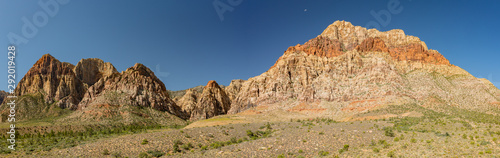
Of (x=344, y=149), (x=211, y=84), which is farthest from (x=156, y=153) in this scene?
(x=211, y=84)

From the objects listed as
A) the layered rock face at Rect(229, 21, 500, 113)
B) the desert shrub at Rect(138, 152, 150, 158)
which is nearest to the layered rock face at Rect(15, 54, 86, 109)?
the layered rock face at Rect(229, 21, 500, 113)

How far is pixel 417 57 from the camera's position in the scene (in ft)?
319

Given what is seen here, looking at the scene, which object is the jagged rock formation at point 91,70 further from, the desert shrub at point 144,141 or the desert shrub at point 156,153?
the desert shrub at point 156,153

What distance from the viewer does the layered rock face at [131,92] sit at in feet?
376

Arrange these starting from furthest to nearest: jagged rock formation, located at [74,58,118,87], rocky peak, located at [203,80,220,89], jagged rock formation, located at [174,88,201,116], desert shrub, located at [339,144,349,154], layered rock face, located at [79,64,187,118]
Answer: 1. rocky peak, located at [203,80,220,89]
2. jagged rock formation, located at [74,58,118,87]
3. jagged rock formation, located at [174,88,201,116]
4. layered rock face, located at [79,64,187,118]
5. desert shrub, located at [339,144,349,154]

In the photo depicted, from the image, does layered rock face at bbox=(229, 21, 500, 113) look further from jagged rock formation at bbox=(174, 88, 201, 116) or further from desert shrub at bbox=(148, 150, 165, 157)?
desert shrub at bbox=(148, 150, 165, 157)

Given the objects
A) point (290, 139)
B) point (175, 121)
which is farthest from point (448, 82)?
point (175, 121)

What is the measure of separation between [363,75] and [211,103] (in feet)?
309

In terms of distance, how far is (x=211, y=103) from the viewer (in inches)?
6196

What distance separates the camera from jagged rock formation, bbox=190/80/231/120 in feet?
500

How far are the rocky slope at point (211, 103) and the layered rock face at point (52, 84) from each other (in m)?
63.8

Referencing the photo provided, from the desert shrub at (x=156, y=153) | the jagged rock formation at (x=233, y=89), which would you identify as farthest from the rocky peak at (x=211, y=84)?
the desert shrub at (x=156, y=153)

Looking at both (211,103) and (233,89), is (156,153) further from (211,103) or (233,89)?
(233,89)

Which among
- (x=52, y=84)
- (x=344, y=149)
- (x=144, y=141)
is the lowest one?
(x=344, y=149)
